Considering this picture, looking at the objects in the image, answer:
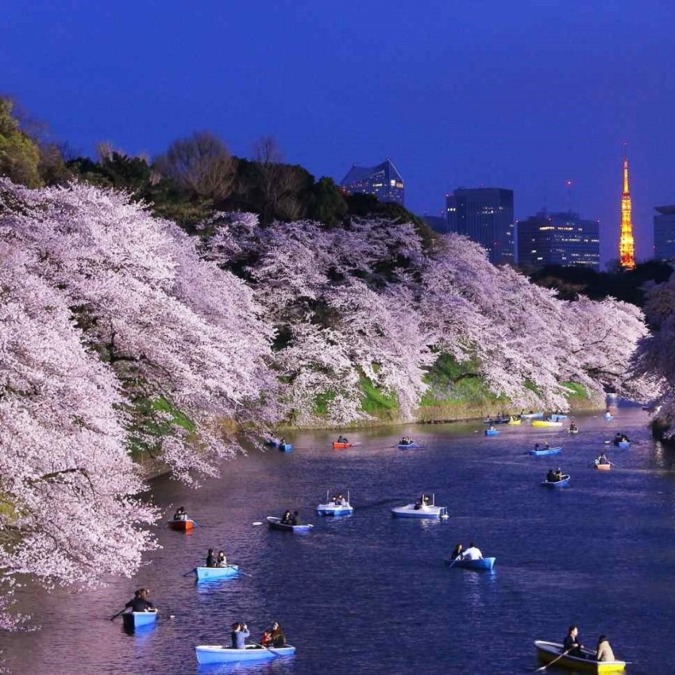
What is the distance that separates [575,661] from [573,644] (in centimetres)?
38

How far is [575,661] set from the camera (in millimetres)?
25234

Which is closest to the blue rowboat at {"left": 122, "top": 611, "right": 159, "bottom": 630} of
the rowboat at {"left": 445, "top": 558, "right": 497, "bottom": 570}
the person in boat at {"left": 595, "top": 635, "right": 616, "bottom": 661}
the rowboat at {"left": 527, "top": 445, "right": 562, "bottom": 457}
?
the person in boat at {"left": 595, "top": 635, "right": 616, "bottom": 661}

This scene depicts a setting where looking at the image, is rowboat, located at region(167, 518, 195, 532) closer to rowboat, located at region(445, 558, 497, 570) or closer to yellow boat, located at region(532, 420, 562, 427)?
rowboat, located at region(445, 558, 497, 570)

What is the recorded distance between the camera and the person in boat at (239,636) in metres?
25.8

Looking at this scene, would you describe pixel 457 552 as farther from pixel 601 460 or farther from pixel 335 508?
pixel 601 460

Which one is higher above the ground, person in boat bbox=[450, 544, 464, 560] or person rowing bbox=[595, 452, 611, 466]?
person rowing bbox=[595, 452, 611, 466]

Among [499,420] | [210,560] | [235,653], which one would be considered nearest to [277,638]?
[235,653]

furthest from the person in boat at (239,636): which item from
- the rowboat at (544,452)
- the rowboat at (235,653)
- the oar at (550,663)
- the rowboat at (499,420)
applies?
the rowboat at (499,420)

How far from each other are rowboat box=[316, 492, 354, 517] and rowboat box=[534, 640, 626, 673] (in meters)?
18.4

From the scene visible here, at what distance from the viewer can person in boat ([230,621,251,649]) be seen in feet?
84.5

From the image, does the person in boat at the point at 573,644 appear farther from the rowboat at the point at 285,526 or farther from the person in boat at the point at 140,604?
the rowboat at the point at 285,526

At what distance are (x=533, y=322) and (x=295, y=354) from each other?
25283mm

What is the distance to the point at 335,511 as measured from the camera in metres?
43.7

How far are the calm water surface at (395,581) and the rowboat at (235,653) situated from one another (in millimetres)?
233
